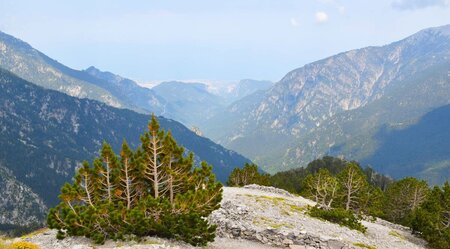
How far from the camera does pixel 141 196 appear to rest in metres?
33.9

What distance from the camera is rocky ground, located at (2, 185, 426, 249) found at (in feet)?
101

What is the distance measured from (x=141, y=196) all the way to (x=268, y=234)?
13.4 meters

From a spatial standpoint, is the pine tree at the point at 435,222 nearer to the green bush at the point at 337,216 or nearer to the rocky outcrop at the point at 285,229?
the rocky outcrop at the point at 285,229

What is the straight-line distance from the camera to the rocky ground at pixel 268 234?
30.9 m

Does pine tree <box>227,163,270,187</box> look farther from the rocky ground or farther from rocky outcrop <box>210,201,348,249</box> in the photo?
rocky outcrop <box>210,201,348,249</box>

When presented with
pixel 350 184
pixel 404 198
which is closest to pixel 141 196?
pixel 350 184

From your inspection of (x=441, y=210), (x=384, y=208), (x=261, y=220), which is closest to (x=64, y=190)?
(x=261, y=220)

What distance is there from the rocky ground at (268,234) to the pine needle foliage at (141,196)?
44.1 inches

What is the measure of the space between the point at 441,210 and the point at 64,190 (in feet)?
160

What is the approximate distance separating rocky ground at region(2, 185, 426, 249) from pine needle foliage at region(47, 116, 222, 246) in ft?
3.67

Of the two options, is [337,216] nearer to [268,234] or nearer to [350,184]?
[268,234]

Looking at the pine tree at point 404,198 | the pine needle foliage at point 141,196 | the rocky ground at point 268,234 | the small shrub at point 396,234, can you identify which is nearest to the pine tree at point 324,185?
the small shrub at point 396,234

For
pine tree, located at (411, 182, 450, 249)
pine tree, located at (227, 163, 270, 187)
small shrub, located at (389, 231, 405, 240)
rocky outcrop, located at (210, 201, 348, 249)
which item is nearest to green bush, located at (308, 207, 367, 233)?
small shrub, located at (389, 231, 405, 240)

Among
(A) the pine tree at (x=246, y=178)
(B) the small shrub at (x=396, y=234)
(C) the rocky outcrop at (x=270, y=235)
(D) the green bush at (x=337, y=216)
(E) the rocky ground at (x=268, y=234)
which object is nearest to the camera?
(E) the rocky ground at (x=268, y=234)
